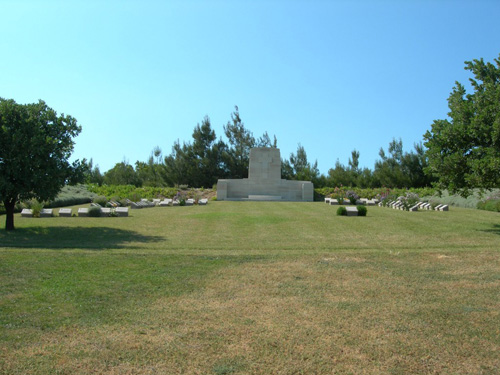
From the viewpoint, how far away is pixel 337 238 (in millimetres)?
12539

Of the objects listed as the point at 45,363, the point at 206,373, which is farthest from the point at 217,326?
the point at 45,363

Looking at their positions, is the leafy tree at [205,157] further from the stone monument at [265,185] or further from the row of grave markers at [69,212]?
the row of grave markers at [69,212]

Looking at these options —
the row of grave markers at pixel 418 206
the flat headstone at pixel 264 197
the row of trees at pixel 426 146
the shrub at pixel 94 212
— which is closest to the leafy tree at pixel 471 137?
the row of trees at pixel 426 146

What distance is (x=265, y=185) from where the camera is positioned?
36750 mm

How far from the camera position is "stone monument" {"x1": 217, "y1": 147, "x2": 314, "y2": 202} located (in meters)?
34.2

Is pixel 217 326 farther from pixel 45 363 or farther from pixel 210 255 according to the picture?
pixel 210 255

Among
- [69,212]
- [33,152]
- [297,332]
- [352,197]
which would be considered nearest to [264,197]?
[352,197]

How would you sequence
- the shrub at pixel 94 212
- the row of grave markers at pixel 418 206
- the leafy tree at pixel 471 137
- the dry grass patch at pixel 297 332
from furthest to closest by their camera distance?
the row of grave markers at pixel 418 206, the shrub at pixel 94 212, the leafy tree at pixel 471 137, the dry grass patch at pixel 297 332

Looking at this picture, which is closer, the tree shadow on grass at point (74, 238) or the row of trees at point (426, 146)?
the tree shadow on grass at point (74, 238)

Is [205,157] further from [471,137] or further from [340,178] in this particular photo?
[471,137]

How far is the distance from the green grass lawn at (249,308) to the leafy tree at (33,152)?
10.3ft

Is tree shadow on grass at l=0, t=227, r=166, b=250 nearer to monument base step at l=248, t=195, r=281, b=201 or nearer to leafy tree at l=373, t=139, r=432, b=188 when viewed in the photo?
monument base step at l=248, t=195, r=281, b=201

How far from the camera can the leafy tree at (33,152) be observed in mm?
13562

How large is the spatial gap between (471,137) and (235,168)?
36.0 metres
